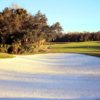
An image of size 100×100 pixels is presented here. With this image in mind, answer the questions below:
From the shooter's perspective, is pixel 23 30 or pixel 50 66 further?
pixel 23 30

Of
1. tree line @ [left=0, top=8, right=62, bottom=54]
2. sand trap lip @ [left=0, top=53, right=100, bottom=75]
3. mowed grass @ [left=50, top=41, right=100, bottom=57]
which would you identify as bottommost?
mowed grass @ [left=50, top=41, right=100, bottom=57]

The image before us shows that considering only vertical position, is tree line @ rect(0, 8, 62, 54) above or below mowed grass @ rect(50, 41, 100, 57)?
above

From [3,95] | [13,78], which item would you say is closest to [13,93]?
[3,95]

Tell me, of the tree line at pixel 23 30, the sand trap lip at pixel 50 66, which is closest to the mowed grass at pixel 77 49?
the tree line at pixel 23 30

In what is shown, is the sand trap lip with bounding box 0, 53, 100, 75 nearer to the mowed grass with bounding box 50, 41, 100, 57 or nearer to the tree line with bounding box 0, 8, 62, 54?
the mowed grass with bounding box 50, 41, 100, 57

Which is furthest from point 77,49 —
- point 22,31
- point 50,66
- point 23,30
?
point 50,66

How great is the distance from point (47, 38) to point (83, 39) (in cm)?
2275

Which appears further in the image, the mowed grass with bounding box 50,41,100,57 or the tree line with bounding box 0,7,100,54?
the mowed grass with bounding box 50,41,100,57

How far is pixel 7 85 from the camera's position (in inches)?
422

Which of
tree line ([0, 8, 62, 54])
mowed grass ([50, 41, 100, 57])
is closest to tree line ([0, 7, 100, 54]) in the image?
tree line ([0, 8, 62, 54])

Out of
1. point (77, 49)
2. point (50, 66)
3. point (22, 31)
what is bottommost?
point (77, 49)

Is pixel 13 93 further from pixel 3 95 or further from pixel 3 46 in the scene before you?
pixel 3 46

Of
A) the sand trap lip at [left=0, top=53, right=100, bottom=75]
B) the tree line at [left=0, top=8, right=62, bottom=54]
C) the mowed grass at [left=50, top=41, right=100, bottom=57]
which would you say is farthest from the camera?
the mowed grass at [left=50, top=41, right=100, bottom=57]

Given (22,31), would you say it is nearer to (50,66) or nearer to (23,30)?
(23,30)
